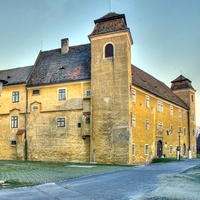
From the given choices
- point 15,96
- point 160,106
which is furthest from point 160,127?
point 15,96

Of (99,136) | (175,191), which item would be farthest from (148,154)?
(175,191)

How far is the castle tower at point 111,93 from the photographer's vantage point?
96.5 feet

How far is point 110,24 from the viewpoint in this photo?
32.1 meters

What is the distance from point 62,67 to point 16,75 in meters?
6.86

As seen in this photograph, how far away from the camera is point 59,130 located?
3281 centimetres

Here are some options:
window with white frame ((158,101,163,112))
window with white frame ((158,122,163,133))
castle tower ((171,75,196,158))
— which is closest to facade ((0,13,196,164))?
window with white frame ((158,122,163,133))

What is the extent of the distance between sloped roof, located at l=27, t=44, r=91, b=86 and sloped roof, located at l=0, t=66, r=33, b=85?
0.84 metres

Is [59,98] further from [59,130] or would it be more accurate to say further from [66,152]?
[66,152]

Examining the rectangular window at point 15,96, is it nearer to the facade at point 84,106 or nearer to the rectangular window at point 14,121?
the facade at point 84,106

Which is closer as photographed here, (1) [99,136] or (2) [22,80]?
(1) [99,136]

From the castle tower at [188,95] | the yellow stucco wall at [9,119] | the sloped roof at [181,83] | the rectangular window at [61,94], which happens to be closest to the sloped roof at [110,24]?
the rectangular window at [61,94]

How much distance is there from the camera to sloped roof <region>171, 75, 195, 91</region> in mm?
54906

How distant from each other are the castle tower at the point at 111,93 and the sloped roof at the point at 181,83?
26.1m

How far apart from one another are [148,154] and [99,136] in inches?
345
